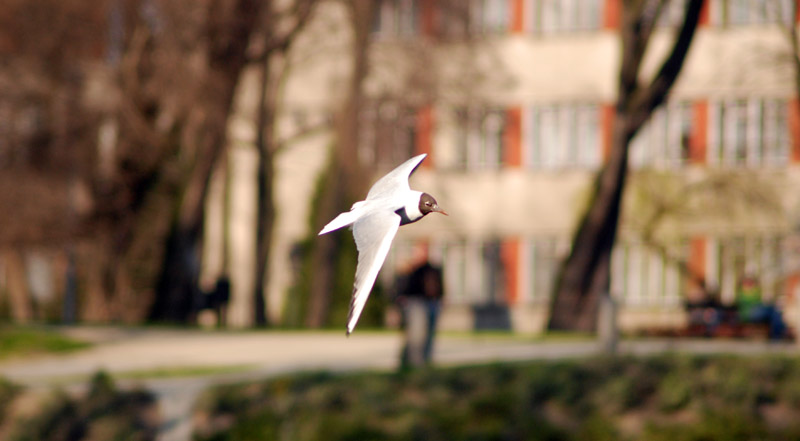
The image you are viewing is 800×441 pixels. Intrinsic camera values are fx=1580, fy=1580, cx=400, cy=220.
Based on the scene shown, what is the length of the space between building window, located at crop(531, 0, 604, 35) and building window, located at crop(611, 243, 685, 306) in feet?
17.4

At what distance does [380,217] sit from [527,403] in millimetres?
13627

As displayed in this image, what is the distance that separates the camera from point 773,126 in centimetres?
3459

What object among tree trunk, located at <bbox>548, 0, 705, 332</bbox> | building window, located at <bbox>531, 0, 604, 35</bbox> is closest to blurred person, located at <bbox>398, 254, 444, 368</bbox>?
tree trunk, located at <bbox>548, 0, 705, 332</bbox>

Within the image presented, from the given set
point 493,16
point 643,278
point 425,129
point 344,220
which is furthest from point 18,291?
point 344,220

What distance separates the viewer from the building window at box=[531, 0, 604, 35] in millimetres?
37281

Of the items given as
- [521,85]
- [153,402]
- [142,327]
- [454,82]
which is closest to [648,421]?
[153,402]

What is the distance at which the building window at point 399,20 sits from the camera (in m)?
31.2

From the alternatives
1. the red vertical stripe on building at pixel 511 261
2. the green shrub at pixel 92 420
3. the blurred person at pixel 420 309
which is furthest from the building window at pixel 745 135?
the green shrub at pixel 92 420

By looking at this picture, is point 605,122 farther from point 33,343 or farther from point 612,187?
point 33,343

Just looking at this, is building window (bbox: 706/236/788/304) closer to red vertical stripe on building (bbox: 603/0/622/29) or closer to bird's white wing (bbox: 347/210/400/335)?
red vertical stripe on building (bbox: 603/0/622/29)

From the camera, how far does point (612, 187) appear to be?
29125 millimetres

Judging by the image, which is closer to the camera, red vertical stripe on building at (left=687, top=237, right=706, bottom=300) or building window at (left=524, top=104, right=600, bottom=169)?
red vertical stripe on building at (left=687, top=237, right=706, bottom=300)

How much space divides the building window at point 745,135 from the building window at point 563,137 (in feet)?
9.51

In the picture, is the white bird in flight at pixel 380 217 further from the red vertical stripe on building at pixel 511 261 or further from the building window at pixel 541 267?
the red vertical stripe on building at pixel 511 261
